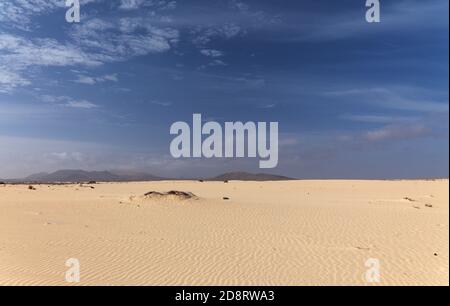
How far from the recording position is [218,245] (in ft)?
47.1

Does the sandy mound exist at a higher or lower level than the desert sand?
higher

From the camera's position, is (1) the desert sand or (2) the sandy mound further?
(2) the sandy mound

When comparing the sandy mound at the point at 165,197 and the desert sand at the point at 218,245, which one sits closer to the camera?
the desert sand at the point at 218,245

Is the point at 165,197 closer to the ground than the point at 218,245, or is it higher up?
higher up

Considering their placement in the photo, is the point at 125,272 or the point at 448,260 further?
the point at 448,260

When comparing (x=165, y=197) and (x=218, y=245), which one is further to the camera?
(x=165, y=197)

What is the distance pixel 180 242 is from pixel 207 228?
336 cm

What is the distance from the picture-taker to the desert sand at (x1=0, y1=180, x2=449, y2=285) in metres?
10.4

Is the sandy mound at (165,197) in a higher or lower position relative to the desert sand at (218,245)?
higher

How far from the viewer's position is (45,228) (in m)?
16.8

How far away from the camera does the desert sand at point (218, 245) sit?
410 inches
